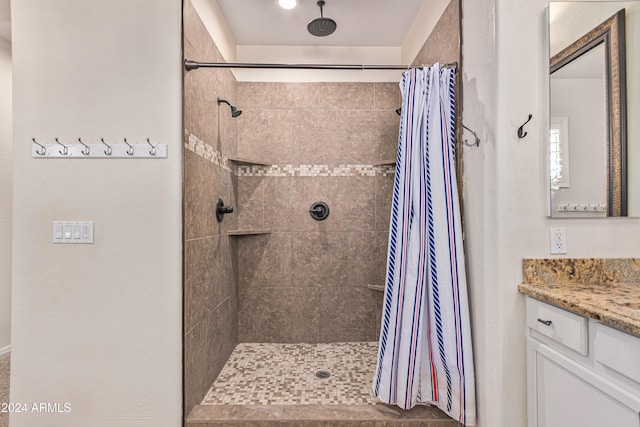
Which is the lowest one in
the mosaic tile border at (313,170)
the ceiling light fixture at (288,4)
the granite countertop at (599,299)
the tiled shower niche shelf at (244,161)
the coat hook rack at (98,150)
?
the granite countertop at (599,299)

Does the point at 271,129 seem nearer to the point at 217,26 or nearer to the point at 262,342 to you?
the point at 217,26

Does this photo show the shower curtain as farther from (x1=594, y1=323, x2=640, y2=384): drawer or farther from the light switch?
the light switch

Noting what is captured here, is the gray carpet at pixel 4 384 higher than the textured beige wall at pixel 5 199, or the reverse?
the textured beige wall at pixel 5 199

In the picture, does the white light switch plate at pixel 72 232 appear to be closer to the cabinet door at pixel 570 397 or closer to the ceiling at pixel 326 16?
the ceiling at pixel 326 16

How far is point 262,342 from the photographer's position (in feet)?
8.91

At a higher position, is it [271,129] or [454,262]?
[271,129]

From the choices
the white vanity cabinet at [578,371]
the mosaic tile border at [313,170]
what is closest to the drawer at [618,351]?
the white vanity cabinet at [578,371]

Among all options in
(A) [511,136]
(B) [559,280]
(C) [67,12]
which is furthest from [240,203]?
(B) [559,280]

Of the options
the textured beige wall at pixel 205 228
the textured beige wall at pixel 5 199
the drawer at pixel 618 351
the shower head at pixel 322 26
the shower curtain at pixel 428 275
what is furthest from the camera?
the textured beige wall at pixel 5 199

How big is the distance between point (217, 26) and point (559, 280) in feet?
8.33

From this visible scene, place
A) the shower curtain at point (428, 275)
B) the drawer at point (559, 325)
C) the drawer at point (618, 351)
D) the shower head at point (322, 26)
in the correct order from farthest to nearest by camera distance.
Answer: the shower head at point (322, 26)
the shower curtain at point (428, 275)
the drawer at point (559, 325)
the drawer at point (618, 351)

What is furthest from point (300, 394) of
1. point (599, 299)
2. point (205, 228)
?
point (599, 299)

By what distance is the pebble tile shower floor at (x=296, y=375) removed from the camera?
1.80 m

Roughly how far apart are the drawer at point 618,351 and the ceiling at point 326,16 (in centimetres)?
225
